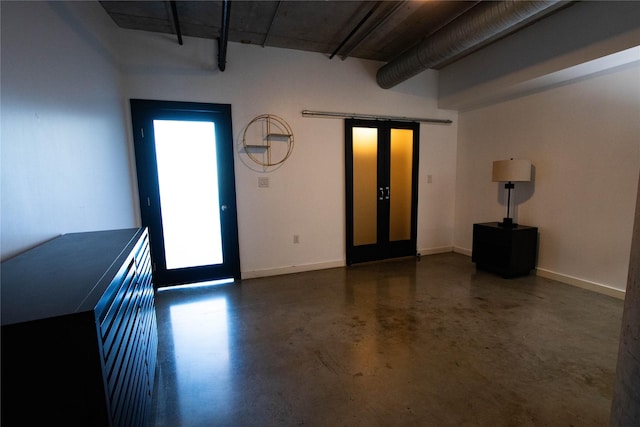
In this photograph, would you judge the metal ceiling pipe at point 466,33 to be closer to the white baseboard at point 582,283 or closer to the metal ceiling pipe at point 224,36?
the metal ceiling pipe at point 224,36

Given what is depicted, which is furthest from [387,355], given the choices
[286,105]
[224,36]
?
[224,36]

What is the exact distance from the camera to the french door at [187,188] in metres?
3.38

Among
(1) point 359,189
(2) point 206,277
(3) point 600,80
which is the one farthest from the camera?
(1) point 359,189

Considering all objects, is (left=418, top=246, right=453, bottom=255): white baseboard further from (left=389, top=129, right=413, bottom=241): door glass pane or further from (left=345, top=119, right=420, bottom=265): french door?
(left=389, top=129, right=413, bottom=241): door glass pane

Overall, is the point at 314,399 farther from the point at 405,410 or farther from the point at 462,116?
the point at 462,116

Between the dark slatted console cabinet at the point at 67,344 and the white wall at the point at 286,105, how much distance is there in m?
2.73

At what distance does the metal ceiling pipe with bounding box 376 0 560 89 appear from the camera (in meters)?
2.39

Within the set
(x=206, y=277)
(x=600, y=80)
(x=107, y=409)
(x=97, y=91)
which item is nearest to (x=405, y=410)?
(x=107, y=409)

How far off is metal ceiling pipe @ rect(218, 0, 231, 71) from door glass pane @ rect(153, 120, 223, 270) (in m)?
0.74

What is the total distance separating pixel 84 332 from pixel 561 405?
2437mm

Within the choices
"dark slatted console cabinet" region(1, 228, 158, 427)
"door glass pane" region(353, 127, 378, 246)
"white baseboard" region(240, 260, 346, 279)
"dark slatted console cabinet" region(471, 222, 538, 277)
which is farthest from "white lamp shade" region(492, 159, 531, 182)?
"dark slatted console cabinet" region(1, 228, 158, 427)

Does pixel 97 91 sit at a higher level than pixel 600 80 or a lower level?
lower

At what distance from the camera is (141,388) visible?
130 centimetres

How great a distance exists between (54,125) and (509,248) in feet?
15.1
